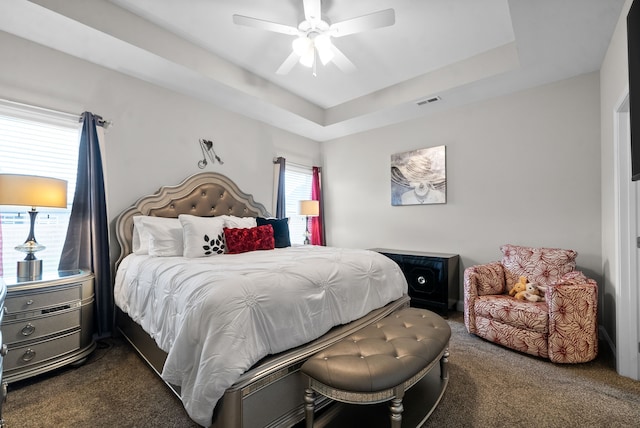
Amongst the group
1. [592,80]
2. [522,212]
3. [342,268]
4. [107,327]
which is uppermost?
[592,80]

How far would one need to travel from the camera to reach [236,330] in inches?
55.2

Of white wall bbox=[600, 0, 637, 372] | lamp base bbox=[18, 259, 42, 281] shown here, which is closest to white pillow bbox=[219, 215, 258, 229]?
lamp base bbox=[18, 259, 42, 281]

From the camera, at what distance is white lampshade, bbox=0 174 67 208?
195 centimetres

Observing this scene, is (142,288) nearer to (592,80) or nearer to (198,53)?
(198,53)

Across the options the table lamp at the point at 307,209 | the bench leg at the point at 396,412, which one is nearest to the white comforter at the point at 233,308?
the bench leg at the point at 396,412

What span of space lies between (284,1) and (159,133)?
6.38 ft

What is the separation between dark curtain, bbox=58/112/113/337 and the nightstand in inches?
11.0

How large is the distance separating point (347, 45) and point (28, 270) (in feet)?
10.7

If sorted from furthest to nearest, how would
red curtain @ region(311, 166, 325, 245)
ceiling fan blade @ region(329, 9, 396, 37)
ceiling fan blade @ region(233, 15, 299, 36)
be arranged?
1. red curtain @ region(311, 166, 325, 245)
2. ceiling fan blade @ region(233, 15, 299, 36)
3. ceiling fan blade @ region(329, 9, 396, 37)

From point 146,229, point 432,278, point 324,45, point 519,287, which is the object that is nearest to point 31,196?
point 146,229

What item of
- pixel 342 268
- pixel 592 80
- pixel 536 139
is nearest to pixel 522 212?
pixel 536 139

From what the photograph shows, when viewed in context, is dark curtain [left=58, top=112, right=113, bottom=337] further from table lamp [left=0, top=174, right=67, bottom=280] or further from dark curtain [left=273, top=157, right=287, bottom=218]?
dark curtain [left=273, top=157, right=287, bottom=218]

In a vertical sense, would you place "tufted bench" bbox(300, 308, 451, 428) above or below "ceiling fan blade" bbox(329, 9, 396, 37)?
below

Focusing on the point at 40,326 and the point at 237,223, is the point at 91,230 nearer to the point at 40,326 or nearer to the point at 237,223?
the point at 40,326
